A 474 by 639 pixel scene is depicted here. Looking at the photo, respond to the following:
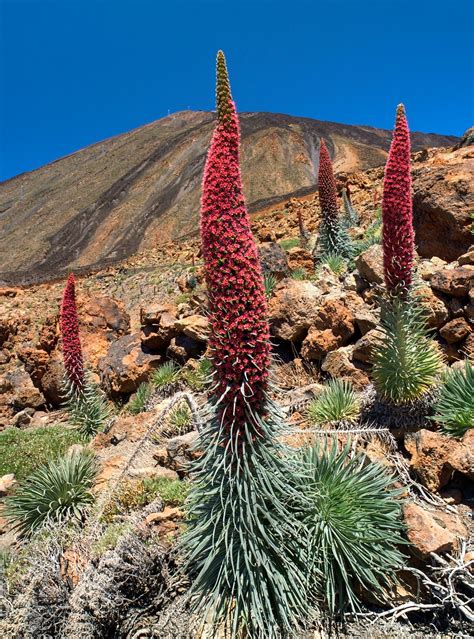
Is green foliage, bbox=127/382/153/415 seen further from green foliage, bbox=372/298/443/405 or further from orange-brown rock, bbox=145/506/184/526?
green foliage, bbox=372/298/443/405

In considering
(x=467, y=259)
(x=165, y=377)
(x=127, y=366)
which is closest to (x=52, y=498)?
(x=165, y=377)

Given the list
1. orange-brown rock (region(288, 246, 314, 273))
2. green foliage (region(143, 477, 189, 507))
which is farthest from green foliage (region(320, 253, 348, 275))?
green foliage (region(143, 477, 189, 507))

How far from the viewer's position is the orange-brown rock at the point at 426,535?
3.17 metres

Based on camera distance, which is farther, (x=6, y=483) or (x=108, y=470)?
(x=6, y=483)

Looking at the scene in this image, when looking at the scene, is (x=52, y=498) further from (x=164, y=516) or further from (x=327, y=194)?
(x=327, y=194)

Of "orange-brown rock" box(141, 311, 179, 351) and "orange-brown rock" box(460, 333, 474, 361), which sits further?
"orange-brown rock" box(141, 311, 179, 351)

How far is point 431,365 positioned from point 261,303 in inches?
98.9

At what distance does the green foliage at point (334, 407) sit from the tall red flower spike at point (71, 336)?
12.8 ft

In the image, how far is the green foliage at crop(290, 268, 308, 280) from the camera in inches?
369

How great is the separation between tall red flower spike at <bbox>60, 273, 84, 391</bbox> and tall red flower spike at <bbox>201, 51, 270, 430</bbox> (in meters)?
4.58

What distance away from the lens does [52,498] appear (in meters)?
4.94

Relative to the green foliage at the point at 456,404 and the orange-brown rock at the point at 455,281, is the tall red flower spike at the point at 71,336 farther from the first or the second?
the green foliage at the point at 456,404

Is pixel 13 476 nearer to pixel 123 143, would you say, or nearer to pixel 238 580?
pixel 238 580

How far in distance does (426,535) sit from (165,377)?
214 inches
